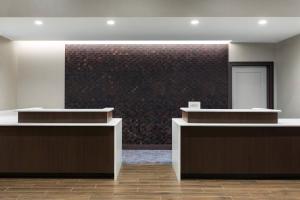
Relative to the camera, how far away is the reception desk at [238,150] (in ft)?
14.3

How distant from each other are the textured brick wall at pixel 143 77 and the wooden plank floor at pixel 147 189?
255 cm

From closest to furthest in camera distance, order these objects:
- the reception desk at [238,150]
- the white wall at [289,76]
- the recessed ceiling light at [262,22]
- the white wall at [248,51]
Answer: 1. the reception desk at [238,150]
2. the recessed ceiling light at [262,22]
3. the white wall at [289,76]
4. the white wall at [248,51]

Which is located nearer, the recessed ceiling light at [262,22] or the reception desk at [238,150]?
the reception desk at [238,150]

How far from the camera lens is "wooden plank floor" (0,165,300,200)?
144 inches

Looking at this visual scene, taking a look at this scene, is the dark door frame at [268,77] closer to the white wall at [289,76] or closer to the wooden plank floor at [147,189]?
the white wall at [289,76]

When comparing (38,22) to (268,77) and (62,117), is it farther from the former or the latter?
(268,77)

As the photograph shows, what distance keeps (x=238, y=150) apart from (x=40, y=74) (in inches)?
188

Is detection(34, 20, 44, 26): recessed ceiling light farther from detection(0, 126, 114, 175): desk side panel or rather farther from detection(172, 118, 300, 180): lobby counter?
detection(172, 118, 300, 180): lobby counter

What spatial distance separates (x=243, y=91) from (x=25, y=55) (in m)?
5.15

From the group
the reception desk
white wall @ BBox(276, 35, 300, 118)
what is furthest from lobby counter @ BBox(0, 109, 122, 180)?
white wall @ BBox(276, 35, 300, 118)

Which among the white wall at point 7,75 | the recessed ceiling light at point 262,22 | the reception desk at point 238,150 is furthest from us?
the white wall at point 7,75

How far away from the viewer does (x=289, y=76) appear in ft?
20.4

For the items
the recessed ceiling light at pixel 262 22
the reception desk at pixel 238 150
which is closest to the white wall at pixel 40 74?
the reception desk at pixel 238 150

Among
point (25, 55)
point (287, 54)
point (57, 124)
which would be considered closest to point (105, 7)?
point (57, 124)
